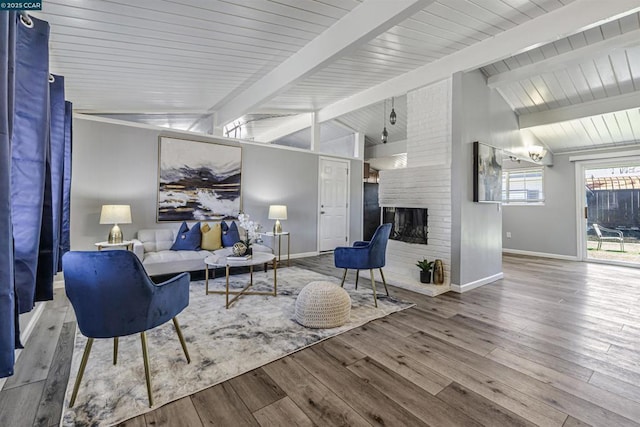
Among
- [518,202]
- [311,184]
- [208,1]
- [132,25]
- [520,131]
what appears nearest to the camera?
[208,1]

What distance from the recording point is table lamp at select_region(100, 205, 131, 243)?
3766mm

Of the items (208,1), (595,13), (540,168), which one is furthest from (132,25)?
(540,168)

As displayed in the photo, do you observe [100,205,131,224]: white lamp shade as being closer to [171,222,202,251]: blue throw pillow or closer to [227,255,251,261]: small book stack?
[171,222,202,251]: blue throw pillow

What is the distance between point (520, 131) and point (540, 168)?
1.89m

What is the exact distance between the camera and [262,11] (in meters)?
2.67

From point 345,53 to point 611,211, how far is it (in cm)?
627

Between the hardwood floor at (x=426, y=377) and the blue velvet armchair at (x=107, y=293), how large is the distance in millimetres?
407

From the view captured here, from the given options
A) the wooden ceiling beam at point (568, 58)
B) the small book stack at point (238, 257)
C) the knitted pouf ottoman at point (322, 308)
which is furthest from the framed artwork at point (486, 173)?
the small book stack at point (238, 257)

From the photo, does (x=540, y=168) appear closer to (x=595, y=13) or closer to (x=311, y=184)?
(x=595, y=13)

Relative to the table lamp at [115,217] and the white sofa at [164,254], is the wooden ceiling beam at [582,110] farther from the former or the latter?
the table lamp at [115,217]

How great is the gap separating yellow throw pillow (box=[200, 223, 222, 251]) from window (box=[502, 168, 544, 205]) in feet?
21.5

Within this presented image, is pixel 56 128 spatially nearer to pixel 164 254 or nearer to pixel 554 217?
pixel 164 254

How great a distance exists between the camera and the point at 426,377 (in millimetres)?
1861

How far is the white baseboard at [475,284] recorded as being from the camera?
147 inches
